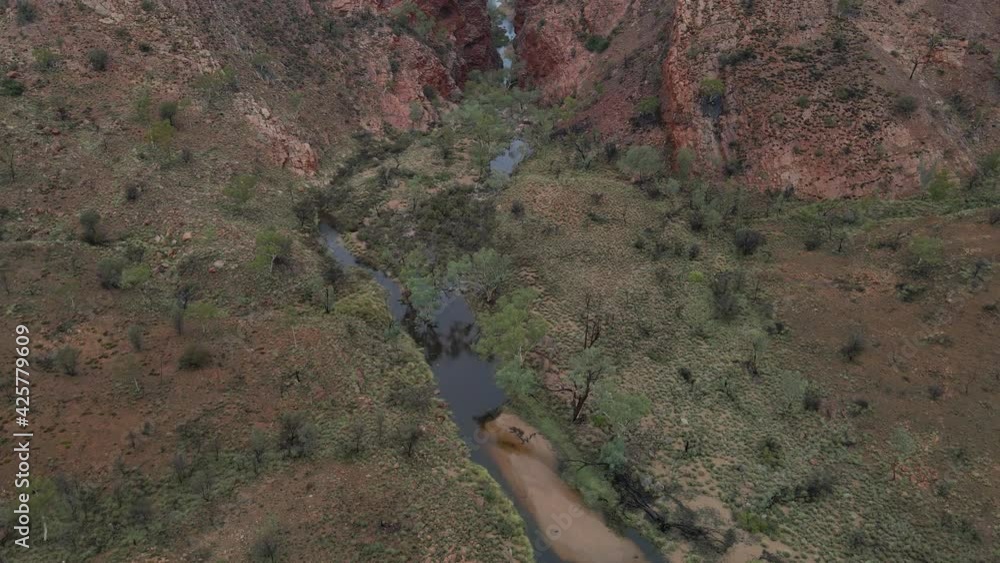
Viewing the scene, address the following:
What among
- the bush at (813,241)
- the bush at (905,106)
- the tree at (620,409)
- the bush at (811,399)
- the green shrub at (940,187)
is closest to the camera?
the tree at (620,409)

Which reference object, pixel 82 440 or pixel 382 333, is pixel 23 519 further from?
pixel 382 333

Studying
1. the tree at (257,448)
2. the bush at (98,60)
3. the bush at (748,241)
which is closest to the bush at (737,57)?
the bush at (748,241)

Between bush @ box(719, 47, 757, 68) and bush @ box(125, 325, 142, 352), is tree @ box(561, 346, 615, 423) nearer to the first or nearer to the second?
bush @ box(125, 325, 142, 352)

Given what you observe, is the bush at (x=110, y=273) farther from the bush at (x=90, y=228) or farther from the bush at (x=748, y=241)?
the bush at (x=748, y=241)

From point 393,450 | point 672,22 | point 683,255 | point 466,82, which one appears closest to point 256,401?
point 393,450

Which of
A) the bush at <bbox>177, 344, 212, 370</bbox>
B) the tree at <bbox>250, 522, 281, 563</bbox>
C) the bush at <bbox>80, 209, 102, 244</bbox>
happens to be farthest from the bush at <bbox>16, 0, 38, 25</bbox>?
the tree at <bbox>250, 522, 281, 563</bbox>

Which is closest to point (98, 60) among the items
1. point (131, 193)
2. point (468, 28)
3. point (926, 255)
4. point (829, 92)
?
point (131, 193)

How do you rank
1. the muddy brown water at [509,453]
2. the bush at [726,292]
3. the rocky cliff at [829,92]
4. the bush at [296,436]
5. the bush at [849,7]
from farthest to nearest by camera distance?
the bush at [849,7]
the rocky cliff at [829,92]
the bush at [726,292]
the bush at [296,436]
the muddy brown water at [509,453]
